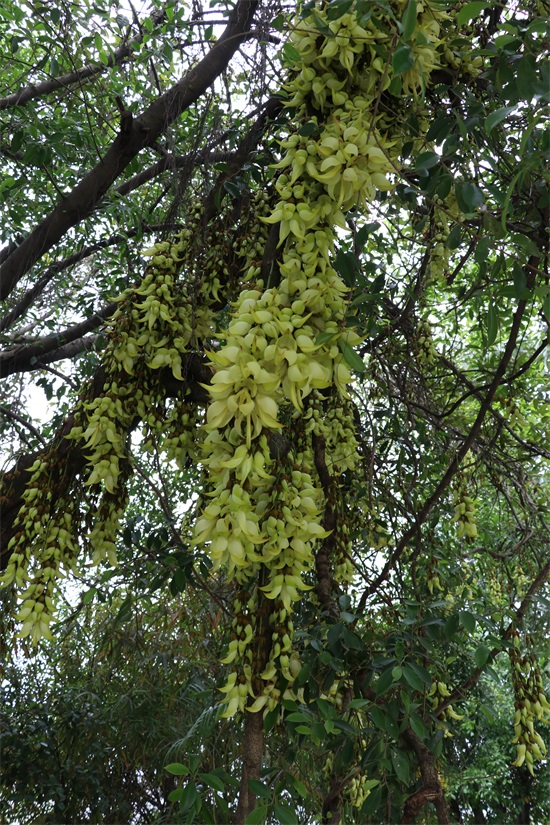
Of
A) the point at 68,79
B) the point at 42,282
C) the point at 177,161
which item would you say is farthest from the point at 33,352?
the point at 177,161

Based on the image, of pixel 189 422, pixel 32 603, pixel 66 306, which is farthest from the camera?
pixel 66 306

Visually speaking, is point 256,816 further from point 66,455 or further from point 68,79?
point 68,79

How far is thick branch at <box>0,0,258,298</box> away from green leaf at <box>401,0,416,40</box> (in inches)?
38.2

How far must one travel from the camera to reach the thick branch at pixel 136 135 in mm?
1770

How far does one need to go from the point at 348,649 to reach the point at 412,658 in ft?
0.37

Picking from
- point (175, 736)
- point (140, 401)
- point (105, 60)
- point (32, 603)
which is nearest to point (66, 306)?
point (105, 60)

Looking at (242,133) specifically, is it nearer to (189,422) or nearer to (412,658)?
(189,422)

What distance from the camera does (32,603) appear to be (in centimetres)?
109

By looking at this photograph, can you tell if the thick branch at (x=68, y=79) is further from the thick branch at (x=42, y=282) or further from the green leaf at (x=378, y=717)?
the green leaf at (x=378, y=717)

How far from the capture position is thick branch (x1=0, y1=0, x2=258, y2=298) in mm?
1770

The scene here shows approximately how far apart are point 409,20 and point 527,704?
1.15 metres

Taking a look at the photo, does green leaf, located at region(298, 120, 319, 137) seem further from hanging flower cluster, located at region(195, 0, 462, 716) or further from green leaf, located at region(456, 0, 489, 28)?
green leaf, located at region(456, 0, 489, 28)

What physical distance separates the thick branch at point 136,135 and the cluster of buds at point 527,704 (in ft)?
4.68

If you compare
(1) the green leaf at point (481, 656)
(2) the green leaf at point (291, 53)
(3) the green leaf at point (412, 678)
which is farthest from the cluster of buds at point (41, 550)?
(2) the green leaf at point (291, 53)
